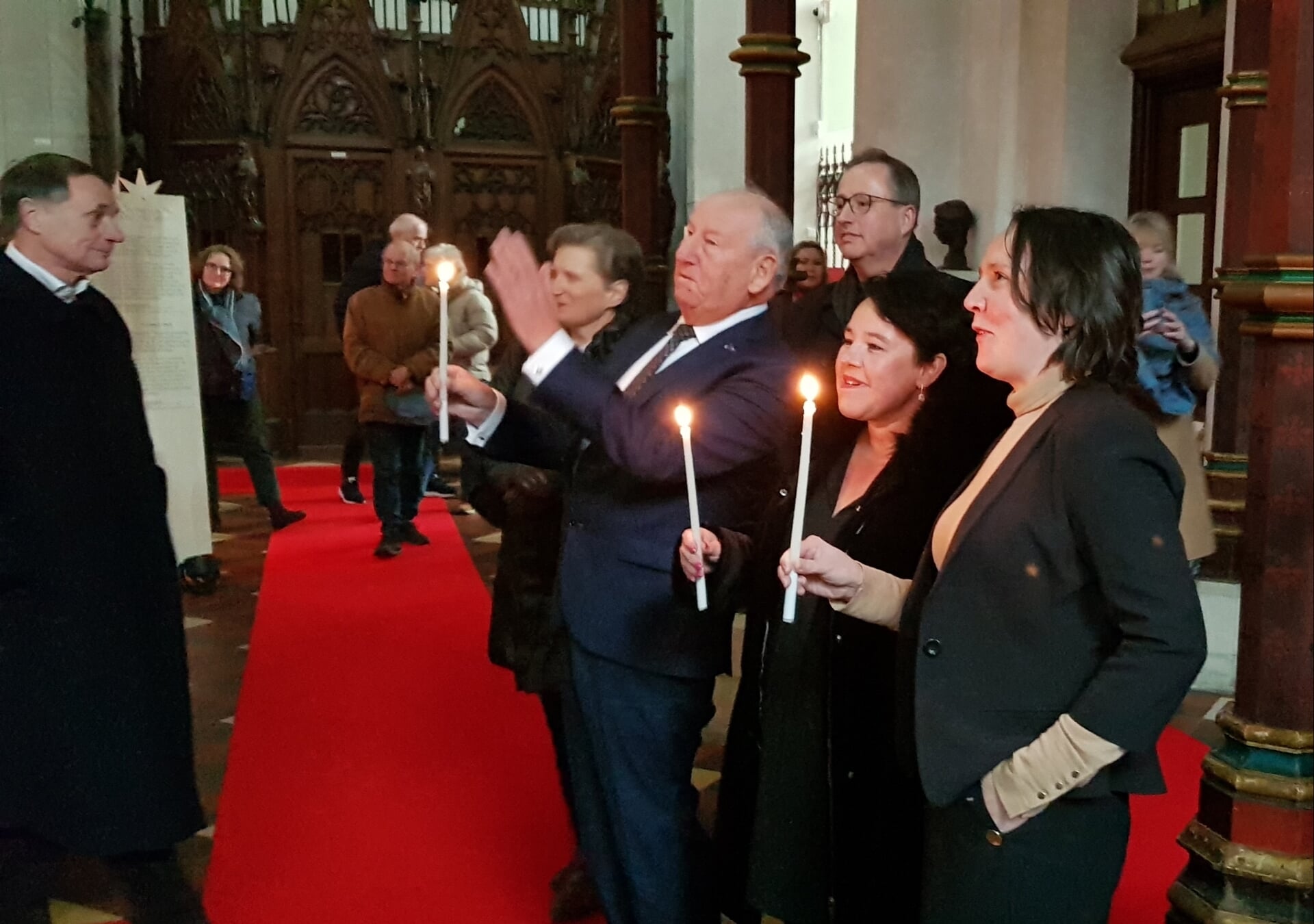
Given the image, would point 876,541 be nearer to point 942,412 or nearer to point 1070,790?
point 942,412

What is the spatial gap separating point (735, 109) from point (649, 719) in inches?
342

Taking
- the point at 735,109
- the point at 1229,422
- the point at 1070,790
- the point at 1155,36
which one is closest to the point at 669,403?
the point at 1070,790

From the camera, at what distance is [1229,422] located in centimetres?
472

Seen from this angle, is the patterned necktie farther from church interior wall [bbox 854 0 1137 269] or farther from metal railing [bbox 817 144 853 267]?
metal railing [bbox 817 144 853 267]

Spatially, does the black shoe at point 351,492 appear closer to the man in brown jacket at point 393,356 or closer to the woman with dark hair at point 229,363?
the woman with dark hair at point 229,363

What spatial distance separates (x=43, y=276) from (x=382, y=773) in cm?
173

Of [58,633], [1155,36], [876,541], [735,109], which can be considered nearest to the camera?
[876,541]

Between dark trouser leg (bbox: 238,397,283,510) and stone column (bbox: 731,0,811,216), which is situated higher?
stone column (bbox: 731,0,811,216)

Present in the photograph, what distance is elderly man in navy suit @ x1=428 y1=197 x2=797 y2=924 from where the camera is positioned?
218 cm

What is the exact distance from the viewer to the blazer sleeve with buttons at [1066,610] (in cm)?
149

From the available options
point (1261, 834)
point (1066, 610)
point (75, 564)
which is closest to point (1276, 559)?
point (1261, 834)

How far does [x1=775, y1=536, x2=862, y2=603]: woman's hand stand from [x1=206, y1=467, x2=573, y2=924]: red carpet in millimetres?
1346

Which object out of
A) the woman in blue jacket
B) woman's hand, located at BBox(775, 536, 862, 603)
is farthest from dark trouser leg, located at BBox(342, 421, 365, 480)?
woman's hand, located at BBox(775, 536, 862, 603)

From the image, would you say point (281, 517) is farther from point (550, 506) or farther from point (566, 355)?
point (566, 355)
